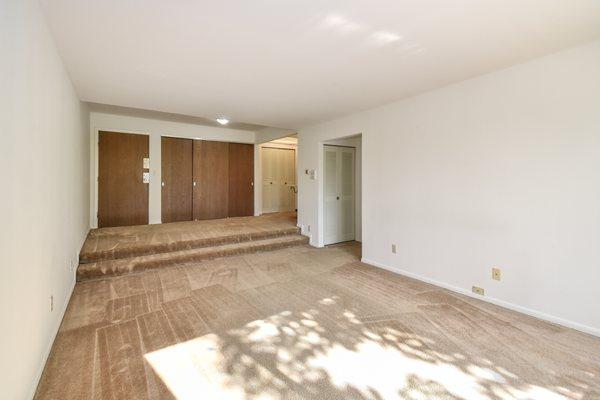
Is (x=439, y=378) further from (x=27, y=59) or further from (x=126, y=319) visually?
(x=27, y=59)

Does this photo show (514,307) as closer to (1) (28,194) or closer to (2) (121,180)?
(1) (28,194)

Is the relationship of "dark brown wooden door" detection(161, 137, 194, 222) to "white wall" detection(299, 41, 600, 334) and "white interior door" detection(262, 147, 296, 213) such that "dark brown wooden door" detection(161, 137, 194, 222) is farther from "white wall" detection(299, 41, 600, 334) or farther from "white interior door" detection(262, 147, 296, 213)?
"white wall" detection(299, 41, 600, 334)

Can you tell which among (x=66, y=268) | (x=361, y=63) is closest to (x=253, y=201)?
(x=66, y=268)

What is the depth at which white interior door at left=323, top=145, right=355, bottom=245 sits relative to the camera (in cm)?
541

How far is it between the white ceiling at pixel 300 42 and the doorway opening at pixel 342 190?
2084mm

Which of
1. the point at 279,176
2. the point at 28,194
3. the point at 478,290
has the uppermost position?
the point at 279,176

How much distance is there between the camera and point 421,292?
10.5 feet

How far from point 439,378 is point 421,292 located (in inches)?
58.7

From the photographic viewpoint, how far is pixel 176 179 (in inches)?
254

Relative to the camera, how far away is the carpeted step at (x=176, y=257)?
3.62m

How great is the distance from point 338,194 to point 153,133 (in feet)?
13.8

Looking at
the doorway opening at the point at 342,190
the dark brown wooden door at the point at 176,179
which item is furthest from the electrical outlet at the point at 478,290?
the dark brown wooden door at the point at 176,179

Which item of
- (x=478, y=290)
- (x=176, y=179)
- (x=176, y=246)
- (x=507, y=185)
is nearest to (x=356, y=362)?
(x=478, y=290)

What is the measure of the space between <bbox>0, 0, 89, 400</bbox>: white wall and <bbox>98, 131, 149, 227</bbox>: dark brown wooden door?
352 cm
